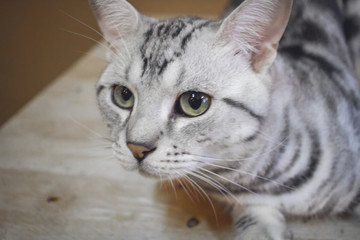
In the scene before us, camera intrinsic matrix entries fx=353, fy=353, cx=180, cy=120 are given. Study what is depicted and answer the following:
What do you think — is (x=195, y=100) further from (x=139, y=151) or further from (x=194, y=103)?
(x=139, y=151)

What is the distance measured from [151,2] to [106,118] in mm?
1117

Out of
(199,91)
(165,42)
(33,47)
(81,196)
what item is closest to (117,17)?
(165,42)

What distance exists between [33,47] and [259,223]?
1.16 metres

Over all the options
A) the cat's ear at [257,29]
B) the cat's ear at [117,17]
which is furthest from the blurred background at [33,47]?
the cat's ear at [257,29]

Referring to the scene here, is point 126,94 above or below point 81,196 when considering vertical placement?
above

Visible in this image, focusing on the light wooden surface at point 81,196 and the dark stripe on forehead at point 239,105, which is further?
the light wooden surface at point 81,196

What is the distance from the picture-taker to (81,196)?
88 cm

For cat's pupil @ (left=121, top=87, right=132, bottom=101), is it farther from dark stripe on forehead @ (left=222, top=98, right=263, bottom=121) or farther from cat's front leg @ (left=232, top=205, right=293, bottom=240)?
cat's front leg @ (left=232, top=205, right=293, bottom=240)

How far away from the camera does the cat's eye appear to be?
697 millimetres

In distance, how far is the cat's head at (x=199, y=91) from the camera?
2.03ft

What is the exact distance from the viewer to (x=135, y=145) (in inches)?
24.5

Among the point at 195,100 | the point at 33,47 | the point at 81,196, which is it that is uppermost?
the point at 195,100

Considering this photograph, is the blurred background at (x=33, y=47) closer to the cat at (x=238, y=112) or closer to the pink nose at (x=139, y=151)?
the cat at (x=238, y=112)

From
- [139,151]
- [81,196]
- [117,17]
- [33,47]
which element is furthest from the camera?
[33,47]
